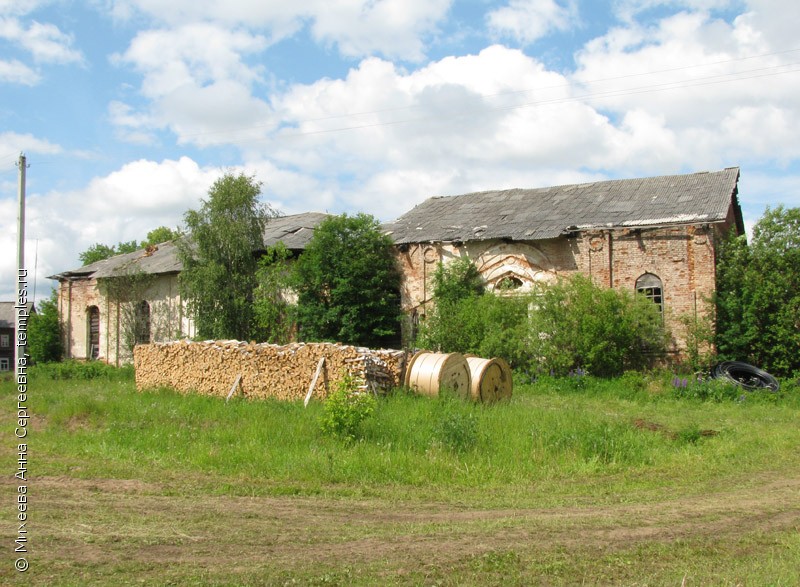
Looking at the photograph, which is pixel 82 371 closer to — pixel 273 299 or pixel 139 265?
pixel 139 265

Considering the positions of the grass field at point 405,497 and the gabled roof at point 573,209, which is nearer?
the grass field at point 405,497

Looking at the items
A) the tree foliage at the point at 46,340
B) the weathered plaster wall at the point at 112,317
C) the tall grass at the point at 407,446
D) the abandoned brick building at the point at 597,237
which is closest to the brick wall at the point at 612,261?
the abandoned brick building at the point at 597,237

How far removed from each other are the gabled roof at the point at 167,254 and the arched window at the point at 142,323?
1.55 m

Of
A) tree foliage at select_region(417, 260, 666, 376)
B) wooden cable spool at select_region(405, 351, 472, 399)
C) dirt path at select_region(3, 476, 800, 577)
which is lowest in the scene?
dirt path at select_region(3, 476, 800, 577)

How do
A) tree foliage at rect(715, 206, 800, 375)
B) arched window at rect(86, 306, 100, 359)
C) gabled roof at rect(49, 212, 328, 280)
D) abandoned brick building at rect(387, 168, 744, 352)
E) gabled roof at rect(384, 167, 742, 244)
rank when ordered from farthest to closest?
1. arched window at rect(86, 306, 100, 359)
2. gabled roof at rect(49, 212, 328, 280)
3. gabled roof at rect(384, 167, 742, 244)
4. abandoned brick building at rect(387, 168, 744, 352)
5. tree foliage at rect(715, 206, 800, 375)

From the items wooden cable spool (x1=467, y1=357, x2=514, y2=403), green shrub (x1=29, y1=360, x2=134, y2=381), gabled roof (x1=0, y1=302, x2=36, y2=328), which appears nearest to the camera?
wooden cable spool (x1=467, y1=357, x2=514, y2=403)

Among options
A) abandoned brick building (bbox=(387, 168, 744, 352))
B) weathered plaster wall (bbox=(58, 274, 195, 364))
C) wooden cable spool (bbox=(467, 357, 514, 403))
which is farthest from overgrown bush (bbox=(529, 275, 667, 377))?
weathered plaster wall (bbox=(58, 274, 195, 364))

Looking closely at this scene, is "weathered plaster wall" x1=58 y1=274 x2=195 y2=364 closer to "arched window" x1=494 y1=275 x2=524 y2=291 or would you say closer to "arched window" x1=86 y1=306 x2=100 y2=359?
"arched window" x1=86 y1=306 x2=100 y2=359

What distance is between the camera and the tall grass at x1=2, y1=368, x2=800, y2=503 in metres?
8.75

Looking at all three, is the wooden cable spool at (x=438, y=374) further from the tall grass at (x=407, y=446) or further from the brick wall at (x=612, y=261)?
the brick wall at (x=612, y=261)

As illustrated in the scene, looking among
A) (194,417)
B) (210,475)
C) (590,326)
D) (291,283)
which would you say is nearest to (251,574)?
(210,475)

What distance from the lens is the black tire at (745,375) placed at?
17.0m

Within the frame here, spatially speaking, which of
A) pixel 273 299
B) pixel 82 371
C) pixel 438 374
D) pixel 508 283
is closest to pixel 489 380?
pixel 438 374

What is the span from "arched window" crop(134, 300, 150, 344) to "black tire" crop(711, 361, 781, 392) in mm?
22158
